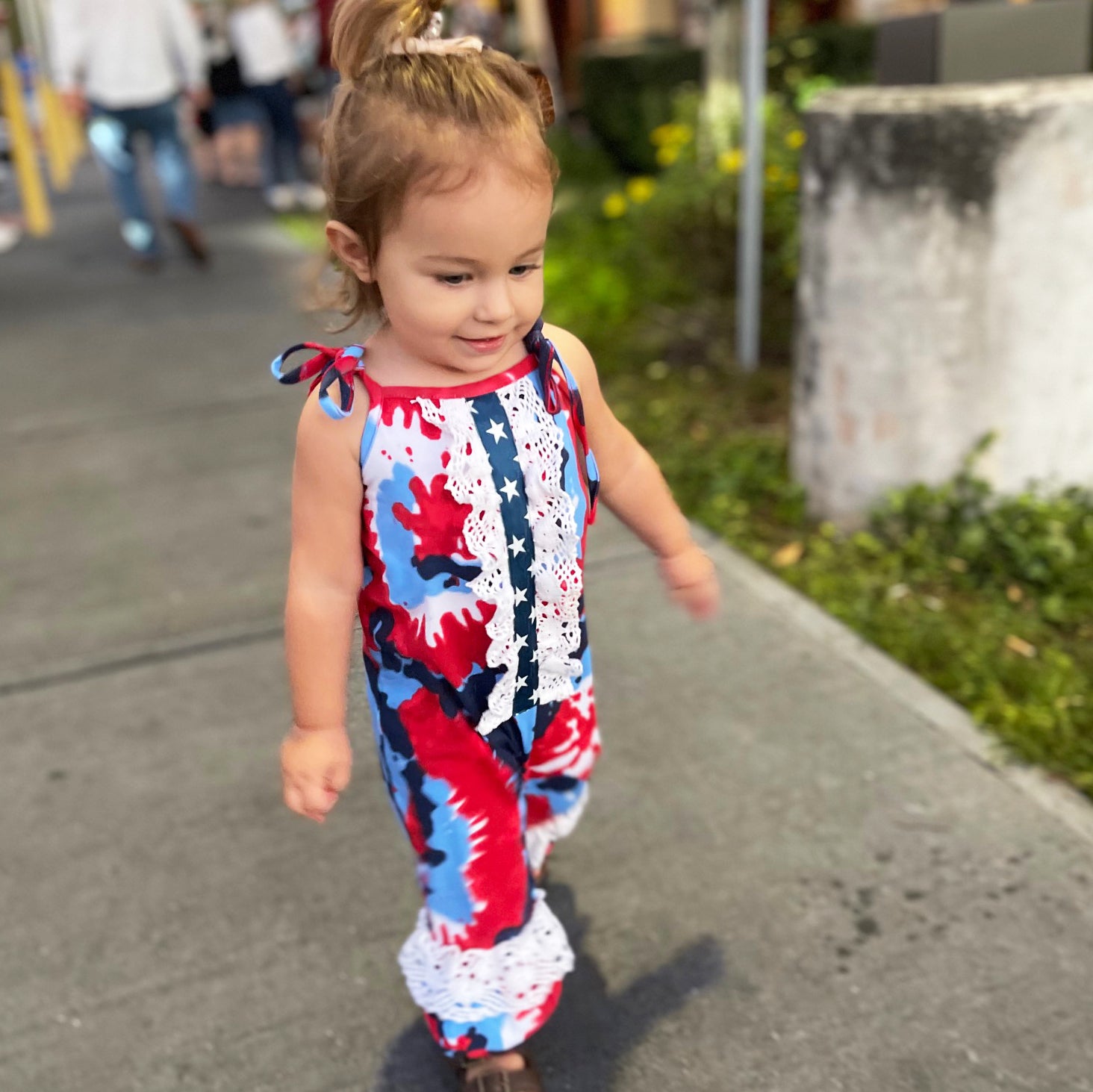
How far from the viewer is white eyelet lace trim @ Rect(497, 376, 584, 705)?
5.46 ft

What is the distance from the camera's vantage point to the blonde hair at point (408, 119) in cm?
146

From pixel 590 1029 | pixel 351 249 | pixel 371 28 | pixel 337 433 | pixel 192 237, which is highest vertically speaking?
pixel 371 28

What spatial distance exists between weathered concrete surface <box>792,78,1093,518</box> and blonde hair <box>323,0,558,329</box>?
1.99 metres

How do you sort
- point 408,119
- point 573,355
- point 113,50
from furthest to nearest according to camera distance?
point 113,50 → point 573,355 → point 408,119

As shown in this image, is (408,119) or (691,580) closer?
(408,119)

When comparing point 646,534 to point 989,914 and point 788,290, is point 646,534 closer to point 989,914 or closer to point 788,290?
point 989,914

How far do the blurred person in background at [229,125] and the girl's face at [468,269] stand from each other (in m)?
9.69

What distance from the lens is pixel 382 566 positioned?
5.61 ft

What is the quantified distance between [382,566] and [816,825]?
1.24 m

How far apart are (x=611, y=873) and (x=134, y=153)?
6794 millimetres

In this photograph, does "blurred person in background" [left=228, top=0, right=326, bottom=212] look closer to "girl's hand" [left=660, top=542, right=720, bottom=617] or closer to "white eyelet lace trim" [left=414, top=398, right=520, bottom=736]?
"girl's hand" [left=660, top=542, right=720, bottom=617]

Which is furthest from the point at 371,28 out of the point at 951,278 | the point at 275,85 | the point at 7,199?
the point at 7,199

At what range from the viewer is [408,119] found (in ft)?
4.79

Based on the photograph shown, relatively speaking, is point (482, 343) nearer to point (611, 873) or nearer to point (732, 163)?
point (611, 873)
